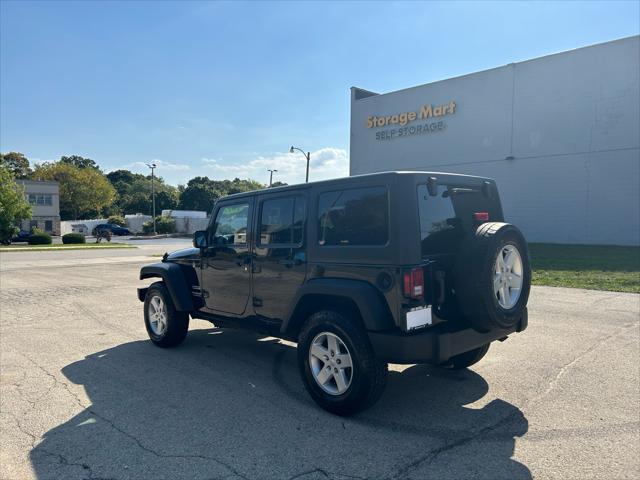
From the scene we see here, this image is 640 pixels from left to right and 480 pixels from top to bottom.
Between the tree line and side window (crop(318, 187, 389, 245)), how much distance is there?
153 feet

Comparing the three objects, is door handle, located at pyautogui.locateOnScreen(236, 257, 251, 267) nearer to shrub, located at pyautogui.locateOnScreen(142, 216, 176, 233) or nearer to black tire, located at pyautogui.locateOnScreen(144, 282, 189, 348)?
black tire, located at pyautogui.locateOnScreen(144, 282, 189, 348)

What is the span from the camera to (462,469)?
2.96m

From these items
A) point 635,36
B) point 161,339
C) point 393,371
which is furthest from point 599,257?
point 161,339

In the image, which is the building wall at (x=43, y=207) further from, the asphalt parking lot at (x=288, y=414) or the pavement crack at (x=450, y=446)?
the pavement crack at (x=450, y=446)

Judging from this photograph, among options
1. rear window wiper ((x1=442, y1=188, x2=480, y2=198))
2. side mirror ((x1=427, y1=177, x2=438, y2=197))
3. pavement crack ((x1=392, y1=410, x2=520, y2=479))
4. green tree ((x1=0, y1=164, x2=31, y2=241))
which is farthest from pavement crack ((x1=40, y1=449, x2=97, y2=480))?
green tree ((x1=0, y1=164, x2=31, y2=241))

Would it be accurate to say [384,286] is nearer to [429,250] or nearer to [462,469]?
[429,250]

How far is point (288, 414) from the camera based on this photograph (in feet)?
12.6

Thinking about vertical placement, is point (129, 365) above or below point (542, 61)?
below

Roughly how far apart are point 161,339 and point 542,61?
85.9 feet

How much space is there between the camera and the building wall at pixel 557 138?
74.3 ft

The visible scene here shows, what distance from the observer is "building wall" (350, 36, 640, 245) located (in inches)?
892

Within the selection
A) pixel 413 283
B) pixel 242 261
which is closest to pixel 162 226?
pixel 242 261

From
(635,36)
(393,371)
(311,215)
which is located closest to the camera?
(311,215)

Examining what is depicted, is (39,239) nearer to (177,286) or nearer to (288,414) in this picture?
(177,286)
